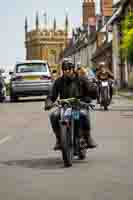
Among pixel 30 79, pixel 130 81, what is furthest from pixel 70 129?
pixel 130 81

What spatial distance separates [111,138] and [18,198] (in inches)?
332

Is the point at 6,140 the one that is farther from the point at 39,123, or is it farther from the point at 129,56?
the point at 129,56

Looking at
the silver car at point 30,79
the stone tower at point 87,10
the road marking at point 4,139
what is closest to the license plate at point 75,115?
the road marking at point 4,139

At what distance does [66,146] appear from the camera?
1221 cm

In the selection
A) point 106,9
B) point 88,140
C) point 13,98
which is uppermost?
point 106,9

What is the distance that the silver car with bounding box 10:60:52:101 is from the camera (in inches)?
1457

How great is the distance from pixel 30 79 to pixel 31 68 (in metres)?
0.87

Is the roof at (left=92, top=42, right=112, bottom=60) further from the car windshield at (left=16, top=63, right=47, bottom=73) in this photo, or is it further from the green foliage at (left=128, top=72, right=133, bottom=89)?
the car windshield at (left=16, top=63, right=47, bottom=73)

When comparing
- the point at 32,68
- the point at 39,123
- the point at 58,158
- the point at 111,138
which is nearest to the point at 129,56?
the point at 32,68

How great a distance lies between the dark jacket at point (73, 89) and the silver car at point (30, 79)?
23599mm

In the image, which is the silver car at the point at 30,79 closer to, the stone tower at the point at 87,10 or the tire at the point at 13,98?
the tire at the point at 13,98

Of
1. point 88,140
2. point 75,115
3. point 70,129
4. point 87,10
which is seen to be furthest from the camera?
point 87,10

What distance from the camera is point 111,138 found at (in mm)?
17500

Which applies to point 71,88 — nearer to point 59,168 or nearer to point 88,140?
point 88,140
